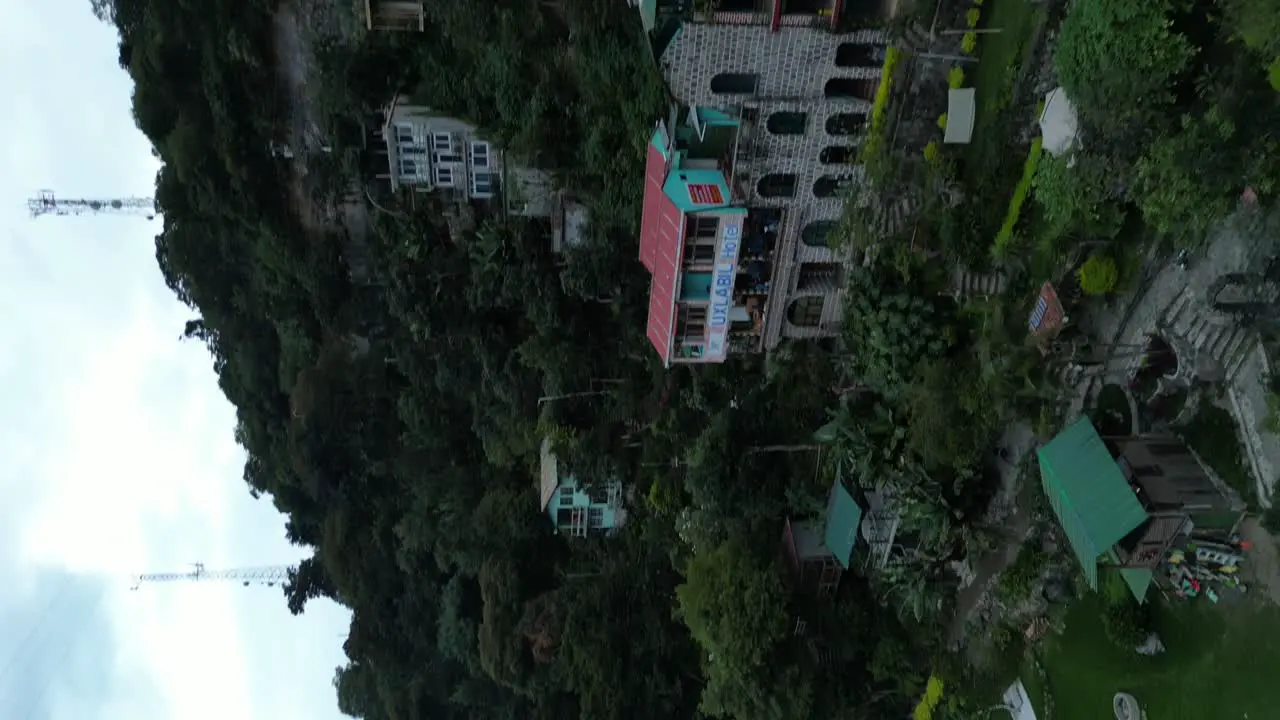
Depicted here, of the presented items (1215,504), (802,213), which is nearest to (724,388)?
(802,213)

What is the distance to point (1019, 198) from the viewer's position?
65.7 ft

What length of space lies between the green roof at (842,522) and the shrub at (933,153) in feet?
34.2

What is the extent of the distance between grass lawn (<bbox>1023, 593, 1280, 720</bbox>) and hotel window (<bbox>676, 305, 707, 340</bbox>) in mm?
12694

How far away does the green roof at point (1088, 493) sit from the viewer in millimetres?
17031

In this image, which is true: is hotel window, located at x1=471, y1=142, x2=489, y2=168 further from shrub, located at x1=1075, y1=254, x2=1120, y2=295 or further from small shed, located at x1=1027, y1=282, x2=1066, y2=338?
shrub, located at x1=1075, y1=254, x2=1120, y2=295

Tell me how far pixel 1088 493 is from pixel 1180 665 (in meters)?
4.47

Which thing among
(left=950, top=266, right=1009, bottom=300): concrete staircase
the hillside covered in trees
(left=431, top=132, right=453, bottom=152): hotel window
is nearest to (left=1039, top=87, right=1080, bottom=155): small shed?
(left=950, top=266, right=1009, bottom=300): concrete staircase

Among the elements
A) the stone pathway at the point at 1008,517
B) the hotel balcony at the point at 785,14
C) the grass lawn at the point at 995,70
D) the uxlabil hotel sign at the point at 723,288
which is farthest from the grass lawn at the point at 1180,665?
the hotel balcony at the point at 785,14

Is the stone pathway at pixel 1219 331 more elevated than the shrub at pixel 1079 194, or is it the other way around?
the shrub at pixel 1079 194

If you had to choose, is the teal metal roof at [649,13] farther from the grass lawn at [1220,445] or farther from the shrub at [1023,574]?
the shrub at [1023,574]

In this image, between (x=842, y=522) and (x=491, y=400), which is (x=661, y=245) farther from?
(x=491, y=400)

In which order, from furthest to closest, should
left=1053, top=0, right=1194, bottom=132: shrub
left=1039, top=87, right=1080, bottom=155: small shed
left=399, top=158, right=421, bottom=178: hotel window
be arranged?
1. left=399, top=158, right=421, bottom=178: hotel window
2. left=1039, top=87, right=1080, bottom=155: small shed
3. left=1053, top=0, right=1194, bottom=132: shrub

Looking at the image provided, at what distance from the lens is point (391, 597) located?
44.8 metres

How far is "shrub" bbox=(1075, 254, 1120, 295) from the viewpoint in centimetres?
1847
